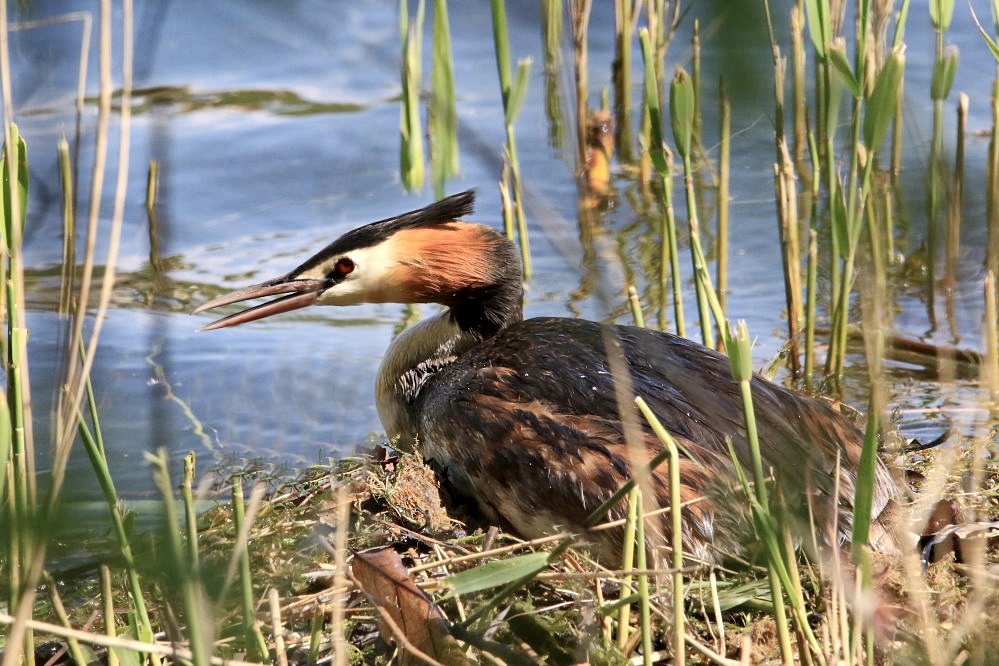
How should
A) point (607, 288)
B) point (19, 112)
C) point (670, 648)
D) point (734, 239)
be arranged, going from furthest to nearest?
point (734, 239) → point (670, 648) → point (19, 112) → point (607, 288)

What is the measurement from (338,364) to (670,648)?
316cm

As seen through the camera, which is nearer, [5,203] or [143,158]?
Result: [5,203]

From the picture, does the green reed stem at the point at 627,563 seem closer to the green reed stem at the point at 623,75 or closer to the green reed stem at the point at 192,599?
the green reed stem at the point at 192,599

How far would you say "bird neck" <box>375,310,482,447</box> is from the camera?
13.8 feet

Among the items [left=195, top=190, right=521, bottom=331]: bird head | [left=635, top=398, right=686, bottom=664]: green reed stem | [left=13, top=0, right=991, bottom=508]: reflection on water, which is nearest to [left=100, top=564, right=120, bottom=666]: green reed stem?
[left=13, top=0, right=991, bottom=508]: reflection on water

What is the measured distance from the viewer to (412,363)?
168 inches

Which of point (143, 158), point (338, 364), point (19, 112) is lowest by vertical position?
point (338, 364)

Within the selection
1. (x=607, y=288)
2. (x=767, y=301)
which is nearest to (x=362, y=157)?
(x=767, y=301)

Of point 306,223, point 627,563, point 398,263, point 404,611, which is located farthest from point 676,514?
point 306,223

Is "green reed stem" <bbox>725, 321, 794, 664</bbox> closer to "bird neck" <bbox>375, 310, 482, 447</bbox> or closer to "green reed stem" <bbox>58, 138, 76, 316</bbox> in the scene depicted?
"green reed stem" <bbox>58, 138, 76, 316</bbox>

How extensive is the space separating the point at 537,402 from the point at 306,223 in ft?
11.8

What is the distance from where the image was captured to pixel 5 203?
7.59ft

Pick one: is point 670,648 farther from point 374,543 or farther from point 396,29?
point 396,29

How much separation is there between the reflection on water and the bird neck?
0.45 metres
